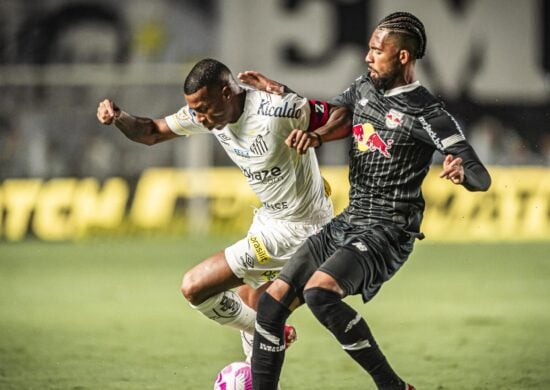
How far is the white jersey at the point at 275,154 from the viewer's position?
5.98m

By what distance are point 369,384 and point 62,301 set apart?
4.67 m

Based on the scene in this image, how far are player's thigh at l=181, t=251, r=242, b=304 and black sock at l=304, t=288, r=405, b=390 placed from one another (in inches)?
35.8

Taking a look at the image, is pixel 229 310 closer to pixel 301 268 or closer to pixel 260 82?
pixel 301 268

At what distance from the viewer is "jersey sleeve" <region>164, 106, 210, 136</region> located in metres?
6.41

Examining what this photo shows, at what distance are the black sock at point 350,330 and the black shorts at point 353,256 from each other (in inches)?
4.2

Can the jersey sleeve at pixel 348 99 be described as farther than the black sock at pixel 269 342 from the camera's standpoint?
Yes

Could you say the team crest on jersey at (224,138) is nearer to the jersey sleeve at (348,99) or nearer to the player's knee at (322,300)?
the jersey sleeve at (348,99)

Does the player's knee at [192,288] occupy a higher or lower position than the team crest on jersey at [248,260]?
lower

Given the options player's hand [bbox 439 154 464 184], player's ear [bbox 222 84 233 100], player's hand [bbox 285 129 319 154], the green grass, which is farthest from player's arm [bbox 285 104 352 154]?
the green grass

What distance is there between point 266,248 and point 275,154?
1.89 ft

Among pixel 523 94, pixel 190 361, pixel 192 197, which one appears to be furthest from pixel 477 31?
pixel 190 361

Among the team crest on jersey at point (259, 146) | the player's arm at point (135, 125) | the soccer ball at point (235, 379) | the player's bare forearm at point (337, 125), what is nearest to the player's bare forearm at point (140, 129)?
the player's arm at point (135, 125)

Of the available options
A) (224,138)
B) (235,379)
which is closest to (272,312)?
(235,379)

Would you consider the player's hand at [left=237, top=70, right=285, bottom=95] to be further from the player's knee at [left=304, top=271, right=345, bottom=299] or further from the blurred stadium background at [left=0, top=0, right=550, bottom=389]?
the blurred stadium background at [left=0, top=0, right=550, bottom=389]
